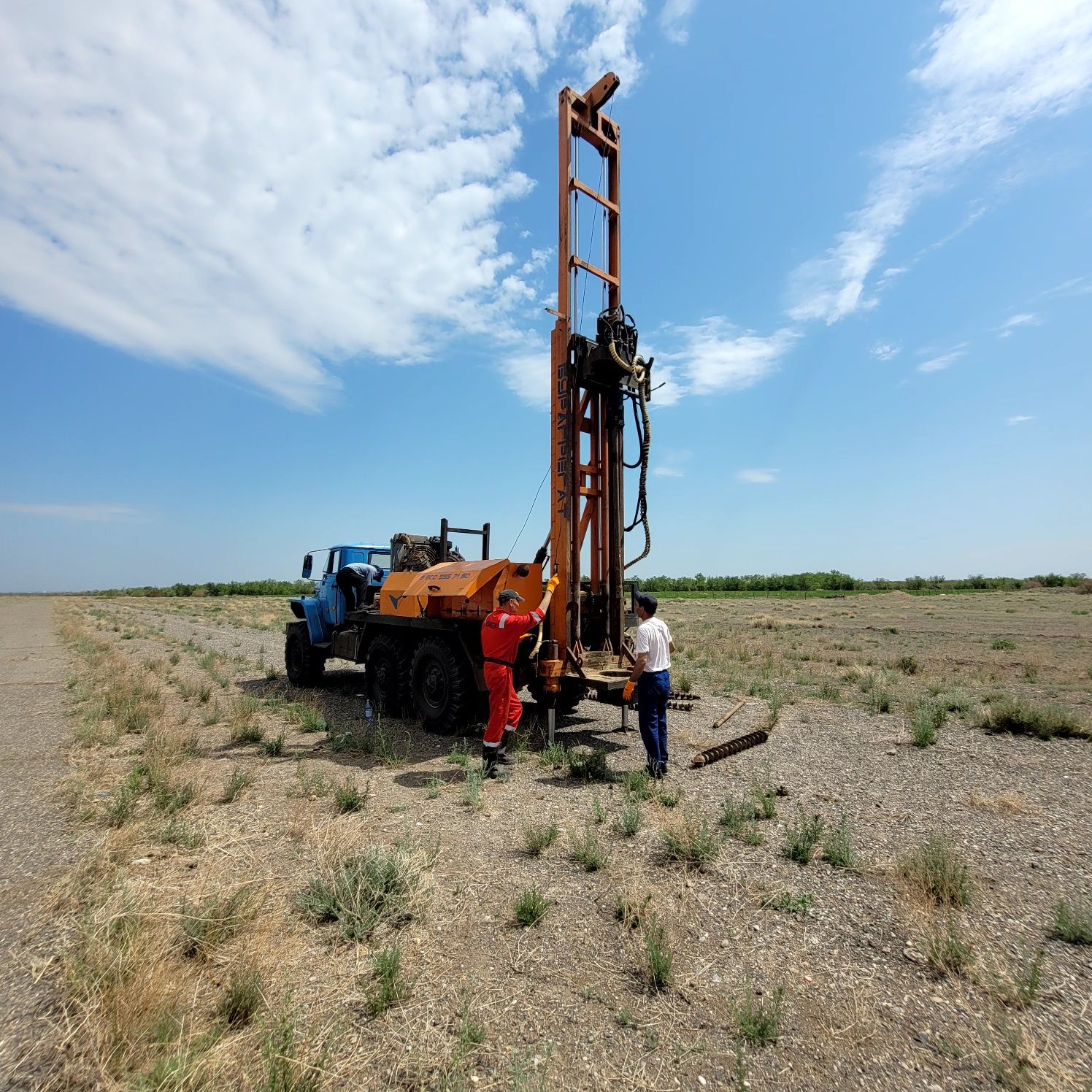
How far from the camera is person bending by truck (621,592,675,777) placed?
22.4ft

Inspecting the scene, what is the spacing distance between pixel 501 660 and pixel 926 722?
607cm

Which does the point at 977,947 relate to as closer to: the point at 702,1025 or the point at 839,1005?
the point at 839,1005

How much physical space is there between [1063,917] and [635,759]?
181 inches

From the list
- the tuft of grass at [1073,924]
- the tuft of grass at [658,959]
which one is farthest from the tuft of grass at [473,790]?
the tuft of grass at [1073,924]

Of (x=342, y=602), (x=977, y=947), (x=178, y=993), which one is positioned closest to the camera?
(x=178, y=993)

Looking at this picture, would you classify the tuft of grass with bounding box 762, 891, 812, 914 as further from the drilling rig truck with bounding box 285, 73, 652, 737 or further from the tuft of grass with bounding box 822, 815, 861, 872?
the drilling rig truck with bounding box 285, 73, 652, 737

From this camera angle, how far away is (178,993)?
10.2ft

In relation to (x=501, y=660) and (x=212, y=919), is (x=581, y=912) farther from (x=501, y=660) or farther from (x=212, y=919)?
(x=501, y=660)

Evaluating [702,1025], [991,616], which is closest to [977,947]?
[702,1025]

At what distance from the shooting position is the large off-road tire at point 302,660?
13.3 metres

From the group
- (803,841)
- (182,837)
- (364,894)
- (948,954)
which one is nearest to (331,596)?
(182,837)

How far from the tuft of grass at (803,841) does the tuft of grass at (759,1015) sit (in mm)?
1713

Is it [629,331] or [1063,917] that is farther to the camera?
[629,331]

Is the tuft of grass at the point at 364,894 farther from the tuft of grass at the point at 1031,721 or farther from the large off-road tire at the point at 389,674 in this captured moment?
the tuft of grass at the point at 1031,721
